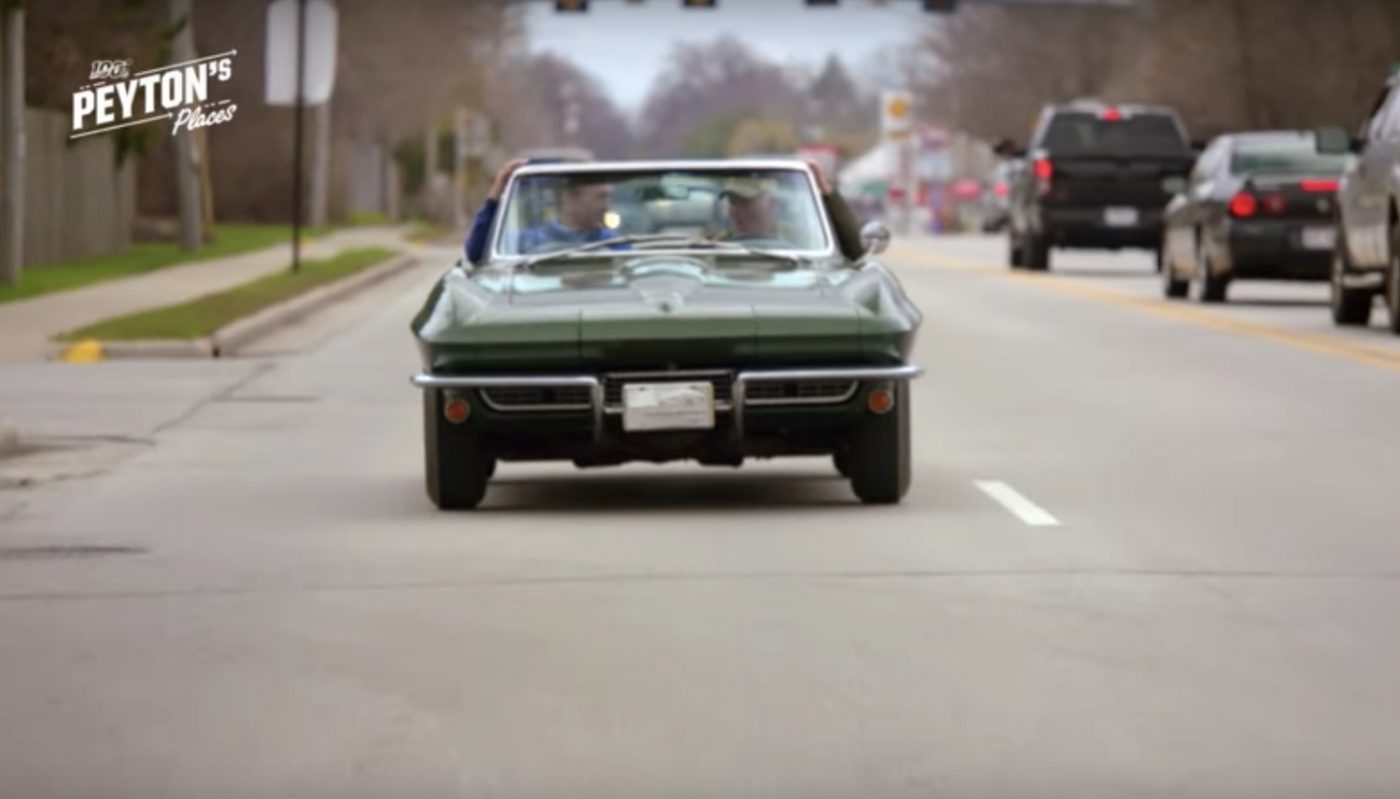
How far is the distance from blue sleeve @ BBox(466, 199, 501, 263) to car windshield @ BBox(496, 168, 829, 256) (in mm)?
101

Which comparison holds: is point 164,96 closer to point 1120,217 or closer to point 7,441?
point 7,441

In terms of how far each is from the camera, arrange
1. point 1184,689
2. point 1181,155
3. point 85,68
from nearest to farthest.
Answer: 1. point 1184,689
2. point 85,68
3. point 1181,155

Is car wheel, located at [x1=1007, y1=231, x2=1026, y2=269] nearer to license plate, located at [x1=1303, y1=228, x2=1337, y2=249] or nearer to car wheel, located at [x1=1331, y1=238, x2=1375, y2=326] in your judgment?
license plate, located at [x1=1303, y1=228, x2=1337, y2=249]

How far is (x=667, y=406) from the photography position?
12.6 metres

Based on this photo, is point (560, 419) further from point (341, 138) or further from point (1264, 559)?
point (341, 138)

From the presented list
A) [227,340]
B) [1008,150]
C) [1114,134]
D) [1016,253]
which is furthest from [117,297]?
[1016,253]

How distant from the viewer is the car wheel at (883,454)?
12992 mm

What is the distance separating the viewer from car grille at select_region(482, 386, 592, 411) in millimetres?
12711

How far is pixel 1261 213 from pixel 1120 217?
30.8 ft

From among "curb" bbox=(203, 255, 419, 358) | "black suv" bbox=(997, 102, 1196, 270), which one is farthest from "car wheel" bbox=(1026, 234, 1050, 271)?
"curb" bbox=(203, 255, 419, 358)

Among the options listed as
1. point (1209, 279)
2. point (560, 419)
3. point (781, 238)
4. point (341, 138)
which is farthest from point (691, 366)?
point (341, 138)

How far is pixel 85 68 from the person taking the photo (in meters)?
38.2

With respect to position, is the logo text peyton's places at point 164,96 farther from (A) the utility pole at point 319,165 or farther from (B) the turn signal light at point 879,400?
(A) the utility pole at point 319,165

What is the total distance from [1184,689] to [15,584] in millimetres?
4180
